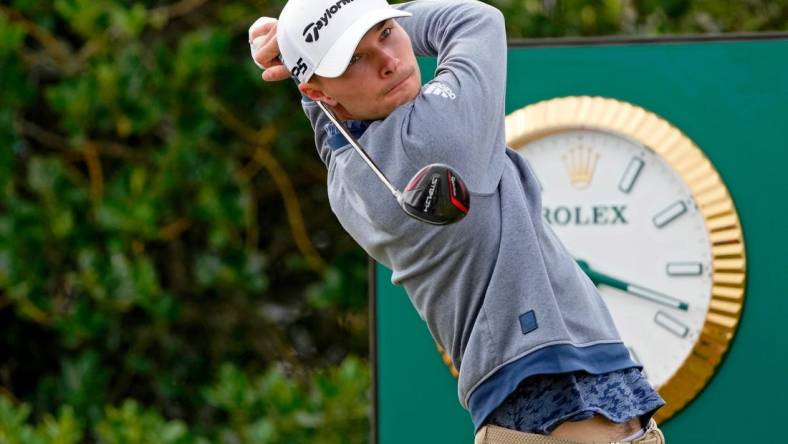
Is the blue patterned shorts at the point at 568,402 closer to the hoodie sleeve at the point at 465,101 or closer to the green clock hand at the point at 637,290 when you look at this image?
the hoodie sleeve at the point at 465,101

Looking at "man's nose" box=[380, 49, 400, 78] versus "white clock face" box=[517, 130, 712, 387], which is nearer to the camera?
"man's nose" box=[380, 49, 400, 78]

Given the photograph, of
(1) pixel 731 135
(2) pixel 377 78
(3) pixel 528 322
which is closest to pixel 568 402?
(3) pixel 528 322

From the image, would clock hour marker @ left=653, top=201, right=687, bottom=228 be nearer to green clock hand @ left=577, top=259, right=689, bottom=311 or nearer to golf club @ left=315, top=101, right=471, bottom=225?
green clock hand @ left=577, top=259, right=689, bottom=311

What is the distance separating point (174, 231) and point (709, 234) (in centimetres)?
165

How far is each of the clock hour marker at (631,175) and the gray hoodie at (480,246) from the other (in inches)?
32.8

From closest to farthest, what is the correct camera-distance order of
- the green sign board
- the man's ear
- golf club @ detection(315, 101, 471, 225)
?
golf club @ detection(315, 101, 471, 225)
the man's ear
the green sign board

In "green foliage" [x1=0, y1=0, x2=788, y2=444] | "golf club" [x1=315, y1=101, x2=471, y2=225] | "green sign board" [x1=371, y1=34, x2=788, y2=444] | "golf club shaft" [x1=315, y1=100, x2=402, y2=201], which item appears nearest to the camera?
"golf club" [x1=315, y1=101, x2=471, y2=225]

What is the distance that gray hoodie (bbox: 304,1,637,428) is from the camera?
1863 millimetres

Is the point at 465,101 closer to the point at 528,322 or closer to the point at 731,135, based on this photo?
the point at 528,322

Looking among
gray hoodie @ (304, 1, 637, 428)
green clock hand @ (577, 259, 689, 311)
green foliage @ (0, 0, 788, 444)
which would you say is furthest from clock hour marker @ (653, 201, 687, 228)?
green foliage @ (0, 0, 788, 444)

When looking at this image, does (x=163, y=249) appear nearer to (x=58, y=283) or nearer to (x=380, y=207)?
(x=58, y=283)

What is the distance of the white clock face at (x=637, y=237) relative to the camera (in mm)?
2750

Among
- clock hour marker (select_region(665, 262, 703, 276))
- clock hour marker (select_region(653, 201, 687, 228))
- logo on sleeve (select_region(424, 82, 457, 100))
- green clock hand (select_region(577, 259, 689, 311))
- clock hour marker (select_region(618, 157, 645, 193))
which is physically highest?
logo on sleeve (select_region(424, 82, 457, 100))

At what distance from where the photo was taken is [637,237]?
9.13 ft
